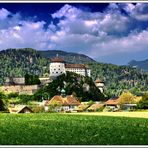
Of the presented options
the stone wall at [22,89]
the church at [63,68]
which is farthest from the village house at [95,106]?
the stone wall at [22,89]

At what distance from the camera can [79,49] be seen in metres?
12.0

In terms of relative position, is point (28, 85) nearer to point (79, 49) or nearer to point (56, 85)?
point (56, 85)

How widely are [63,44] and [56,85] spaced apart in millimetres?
1026

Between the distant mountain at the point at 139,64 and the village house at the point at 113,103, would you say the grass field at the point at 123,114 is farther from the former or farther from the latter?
the distant mountain at the point at 139,64

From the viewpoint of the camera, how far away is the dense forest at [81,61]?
12133 mm

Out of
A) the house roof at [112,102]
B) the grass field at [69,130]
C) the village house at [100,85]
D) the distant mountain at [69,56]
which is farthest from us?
the village house at [100,85]

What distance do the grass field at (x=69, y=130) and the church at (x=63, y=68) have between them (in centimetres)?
106

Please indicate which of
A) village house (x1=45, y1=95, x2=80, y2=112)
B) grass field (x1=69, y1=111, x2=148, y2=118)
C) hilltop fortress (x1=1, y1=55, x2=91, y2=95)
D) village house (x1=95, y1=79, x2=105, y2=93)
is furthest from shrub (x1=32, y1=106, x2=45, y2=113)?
village house (x1=95, y1=79, x2=105, y2=93)

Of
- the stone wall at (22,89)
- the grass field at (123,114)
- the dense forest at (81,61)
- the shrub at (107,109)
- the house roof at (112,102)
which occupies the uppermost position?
the dense forest at (81,61)

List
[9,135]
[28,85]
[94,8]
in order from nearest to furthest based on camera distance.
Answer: [9,135] < [94,8] < [28,85]

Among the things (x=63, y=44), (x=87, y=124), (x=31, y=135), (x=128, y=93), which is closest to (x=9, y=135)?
(x=31, y=135)

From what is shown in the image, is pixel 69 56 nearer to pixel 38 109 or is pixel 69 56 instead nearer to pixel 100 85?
pixel 100 85

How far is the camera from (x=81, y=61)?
40.5ft

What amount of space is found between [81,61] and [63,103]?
96 centimetres
